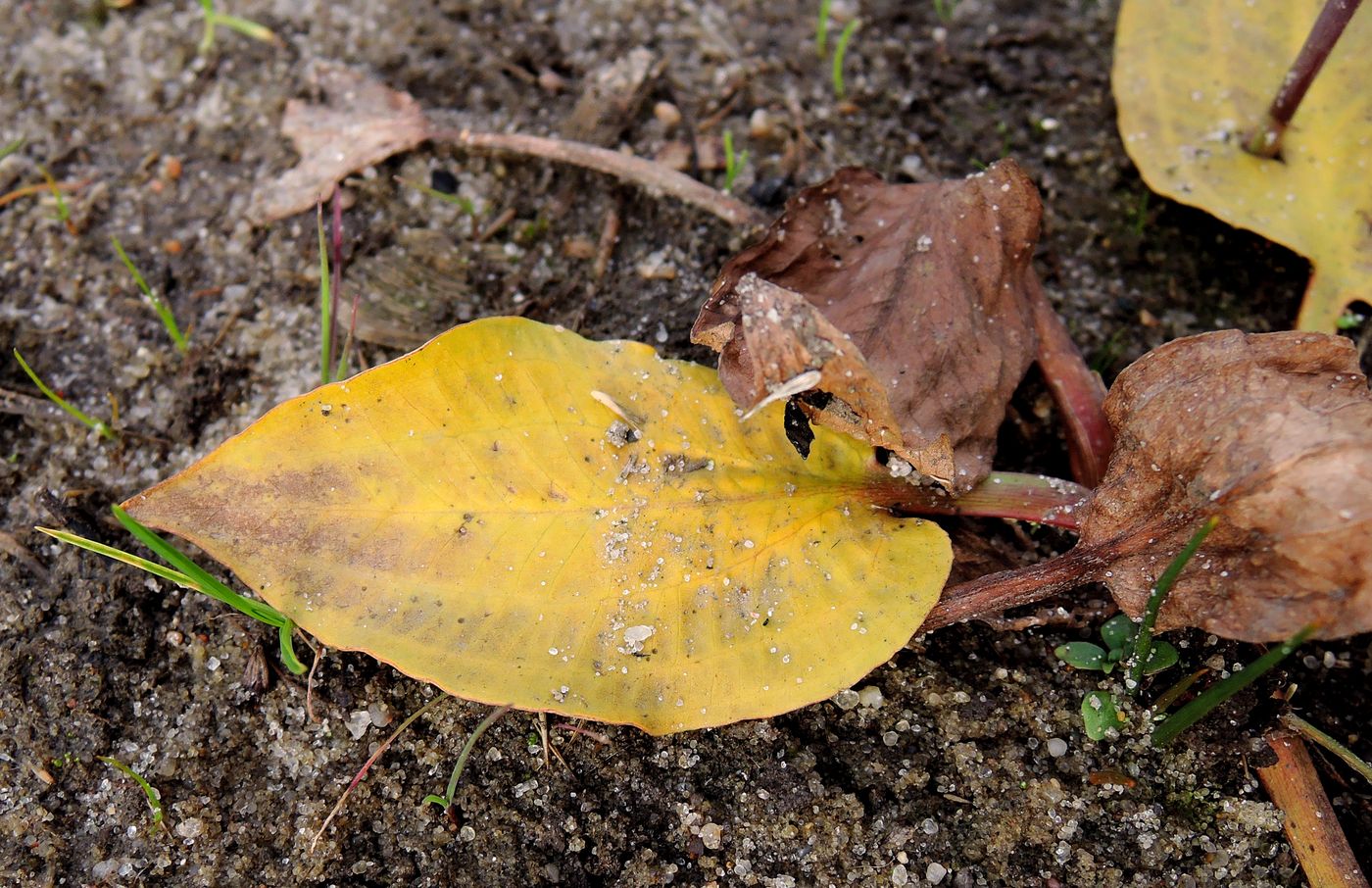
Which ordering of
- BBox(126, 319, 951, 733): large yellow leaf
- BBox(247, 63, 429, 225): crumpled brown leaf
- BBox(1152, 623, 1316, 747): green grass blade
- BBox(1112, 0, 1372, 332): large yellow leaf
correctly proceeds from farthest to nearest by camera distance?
BBox(247, 63, 429, 225): crumpled brown leaf
BBox(1112, 0, 1372, 332): large yellow leaf
BBox(126, 319, 951, 733): large yellow leaf
BBox(1152, 623, 1316, 747): green grass blade

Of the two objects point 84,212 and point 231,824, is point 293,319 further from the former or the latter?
point 231,824

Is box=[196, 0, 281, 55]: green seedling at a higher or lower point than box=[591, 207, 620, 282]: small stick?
higher

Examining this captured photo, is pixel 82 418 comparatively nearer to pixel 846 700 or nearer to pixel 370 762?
pixel 370 762

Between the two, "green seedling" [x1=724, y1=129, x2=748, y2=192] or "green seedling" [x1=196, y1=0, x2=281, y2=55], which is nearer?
"green seedling" [x1=724, y1=129, x2=748, y2=192]

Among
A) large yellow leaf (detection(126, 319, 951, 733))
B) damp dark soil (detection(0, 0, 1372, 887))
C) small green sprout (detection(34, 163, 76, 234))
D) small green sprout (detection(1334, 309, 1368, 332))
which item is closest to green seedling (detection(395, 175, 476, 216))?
damp dark soil (detection(0, 0, 1372, 887))

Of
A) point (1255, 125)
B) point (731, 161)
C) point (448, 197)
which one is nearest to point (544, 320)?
point (448, 197)

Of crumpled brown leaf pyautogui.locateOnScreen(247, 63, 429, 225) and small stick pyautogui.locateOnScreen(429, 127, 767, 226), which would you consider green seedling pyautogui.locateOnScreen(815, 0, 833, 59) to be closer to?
small stick pyautogui.locateOnScreen(429, 127, 767, 226)
